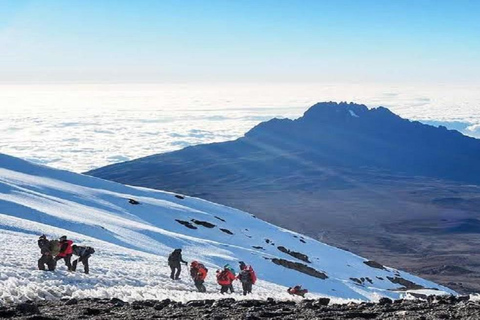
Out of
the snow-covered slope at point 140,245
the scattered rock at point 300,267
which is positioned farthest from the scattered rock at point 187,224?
the scattered rock at point 300,267

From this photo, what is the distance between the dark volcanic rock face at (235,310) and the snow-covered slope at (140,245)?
10.5 ft

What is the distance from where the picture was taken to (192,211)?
77.9 meters

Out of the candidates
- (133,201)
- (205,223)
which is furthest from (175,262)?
(133,201)

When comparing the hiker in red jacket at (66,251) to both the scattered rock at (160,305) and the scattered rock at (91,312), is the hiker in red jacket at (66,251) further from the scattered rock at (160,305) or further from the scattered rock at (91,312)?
the scattered rock at (91,312)

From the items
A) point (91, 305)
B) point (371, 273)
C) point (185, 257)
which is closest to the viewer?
point (91, 305)

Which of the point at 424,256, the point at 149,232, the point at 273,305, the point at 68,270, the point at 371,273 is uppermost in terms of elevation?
the point at 273,305

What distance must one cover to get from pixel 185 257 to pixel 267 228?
3050cm

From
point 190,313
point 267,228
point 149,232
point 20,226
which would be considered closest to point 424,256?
point 267,228

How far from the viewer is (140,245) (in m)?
50.4

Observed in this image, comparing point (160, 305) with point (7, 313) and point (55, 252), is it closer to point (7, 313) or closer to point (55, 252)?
point (7, 313)

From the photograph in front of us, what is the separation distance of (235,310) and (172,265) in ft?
56.8

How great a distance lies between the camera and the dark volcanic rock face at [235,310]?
13.4 meters

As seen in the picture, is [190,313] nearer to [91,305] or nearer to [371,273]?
[91,305]

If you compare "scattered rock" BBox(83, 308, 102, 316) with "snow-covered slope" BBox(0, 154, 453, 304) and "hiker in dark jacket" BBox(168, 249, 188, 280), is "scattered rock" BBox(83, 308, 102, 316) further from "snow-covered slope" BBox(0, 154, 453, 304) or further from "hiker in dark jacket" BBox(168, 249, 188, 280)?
"hiker in dark jacket" BBox(168, 249, 188, 280)
